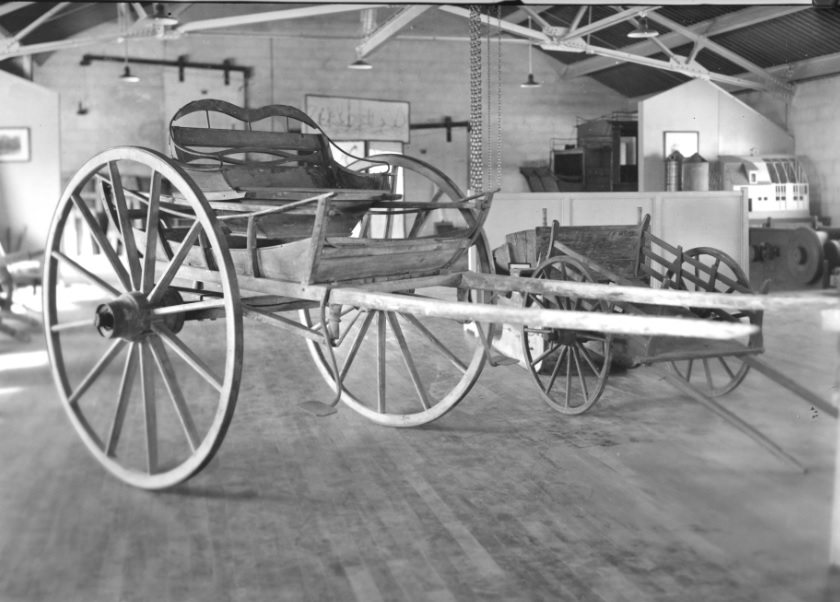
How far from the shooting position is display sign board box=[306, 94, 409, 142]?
8.27 m

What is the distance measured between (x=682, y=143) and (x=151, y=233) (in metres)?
6.00

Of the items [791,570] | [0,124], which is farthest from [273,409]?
[791,570]

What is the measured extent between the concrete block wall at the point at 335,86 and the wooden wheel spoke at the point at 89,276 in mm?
2148

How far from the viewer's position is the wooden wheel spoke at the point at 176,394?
3039 mm

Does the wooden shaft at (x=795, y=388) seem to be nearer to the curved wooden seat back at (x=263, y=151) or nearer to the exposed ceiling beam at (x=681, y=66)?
the curved wooden seat back at (x=263, y=151)

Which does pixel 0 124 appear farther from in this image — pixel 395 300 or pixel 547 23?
pixel 547 23

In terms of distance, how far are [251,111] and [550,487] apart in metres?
2.13

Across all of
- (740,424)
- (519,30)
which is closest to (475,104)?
(519,30)

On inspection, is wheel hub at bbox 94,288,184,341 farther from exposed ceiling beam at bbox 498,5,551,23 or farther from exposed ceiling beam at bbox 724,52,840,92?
exposed ceiling beam at bbox 498,5,551,23

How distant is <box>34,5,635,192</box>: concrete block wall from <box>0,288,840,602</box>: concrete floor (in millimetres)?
2137

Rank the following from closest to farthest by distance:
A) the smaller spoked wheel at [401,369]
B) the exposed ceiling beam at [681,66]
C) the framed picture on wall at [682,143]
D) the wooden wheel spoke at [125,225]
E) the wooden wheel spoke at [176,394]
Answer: the wooden wheel spoke at [176,394], the wooden wheel spoke at [125,225], the smaller spoked wheel at [401,369], the exposed ceiling beam at [681,66], the framed picture on wall at [682,143]

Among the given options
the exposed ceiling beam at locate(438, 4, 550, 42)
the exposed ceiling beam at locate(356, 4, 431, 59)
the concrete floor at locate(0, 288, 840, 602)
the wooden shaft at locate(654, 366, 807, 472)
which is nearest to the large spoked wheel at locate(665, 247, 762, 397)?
the concrete floor at locate(0, 288, 840, 602)

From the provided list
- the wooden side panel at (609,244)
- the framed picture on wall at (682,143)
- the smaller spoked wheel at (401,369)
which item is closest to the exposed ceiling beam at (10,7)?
the smaller spoked wheel at (401,369)

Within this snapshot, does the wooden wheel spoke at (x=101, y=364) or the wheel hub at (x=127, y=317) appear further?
the wooden wheel spoke at (x=101, y=364)
